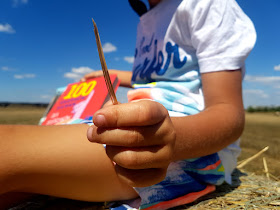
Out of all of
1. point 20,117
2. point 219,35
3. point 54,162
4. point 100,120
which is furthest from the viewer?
point 20,117

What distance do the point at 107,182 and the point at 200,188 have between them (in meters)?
0.25

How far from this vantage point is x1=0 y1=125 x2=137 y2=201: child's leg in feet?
1.30

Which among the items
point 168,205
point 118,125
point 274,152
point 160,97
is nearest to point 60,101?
point 160,97

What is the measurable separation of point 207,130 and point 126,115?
0.24m

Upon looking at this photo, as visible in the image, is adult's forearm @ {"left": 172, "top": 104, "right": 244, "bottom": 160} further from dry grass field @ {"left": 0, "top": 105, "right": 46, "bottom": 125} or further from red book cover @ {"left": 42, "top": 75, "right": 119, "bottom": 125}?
dry grass field @ {"left": 0, "top": 105, "right": 46, "bottom": 125}

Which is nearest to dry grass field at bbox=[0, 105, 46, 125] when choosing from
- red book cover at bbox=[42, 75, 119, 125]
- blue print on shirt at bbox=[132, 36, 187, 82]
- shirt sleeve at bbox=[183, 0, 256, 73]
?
red book cover at bbox=[42, 75, 119, 125]

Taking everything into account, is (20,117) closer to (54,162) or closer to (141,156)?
(54,162)

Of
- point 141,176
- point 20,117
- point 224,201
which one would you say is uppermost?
point 20,117

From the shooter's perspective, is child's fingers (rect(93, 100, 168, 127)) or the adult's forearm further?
the adult's forearm

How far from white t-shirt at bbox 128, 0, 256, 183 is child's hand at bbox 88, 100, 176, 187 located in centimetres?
26

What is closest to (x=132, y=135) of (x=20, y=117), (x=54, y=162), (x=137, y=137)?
(x=137, y=137)

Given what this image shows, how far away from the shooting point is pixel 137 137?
0.99 feet

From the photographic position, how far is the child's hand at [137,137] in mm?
286

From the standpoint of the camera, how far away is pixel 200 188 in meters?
0.58
